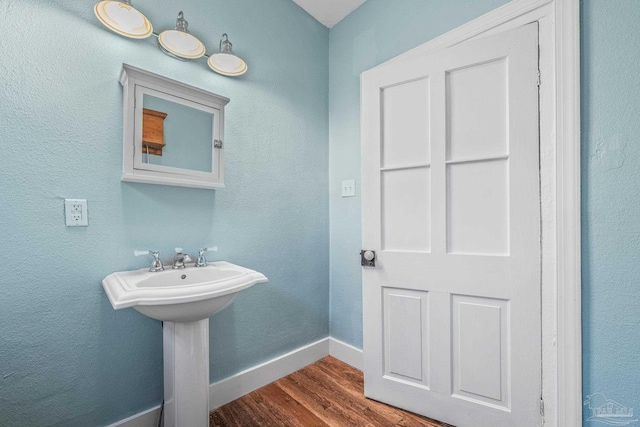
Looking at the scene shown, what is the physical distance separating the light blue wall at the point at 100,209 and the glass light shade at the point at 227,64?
0.05 m

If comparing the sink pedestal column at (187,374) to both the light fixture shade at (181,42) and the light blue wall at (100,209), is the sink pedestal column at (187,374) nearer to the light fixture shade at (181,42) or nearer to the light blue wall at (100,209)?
the light blue wall at (100,209)

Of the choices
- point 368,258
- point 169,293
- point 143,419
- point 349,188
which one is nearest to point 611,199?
point 368,258

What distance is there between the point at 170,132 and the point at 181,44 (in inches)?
17.1

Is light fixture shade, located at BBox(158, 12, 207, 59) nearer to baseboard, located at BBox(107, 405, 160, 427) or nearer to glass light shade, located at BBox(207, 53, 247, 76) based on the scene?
glass light shade, located at BBox(207, 53, 247, 76)

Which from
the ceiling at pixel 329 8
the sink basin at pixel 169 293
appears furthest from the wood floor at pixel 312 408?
the ceiling at pixel 329 8

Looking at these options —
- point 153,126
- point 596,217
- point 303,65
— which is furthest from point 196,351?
point 303,65

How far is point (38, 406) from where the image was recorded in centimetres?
108

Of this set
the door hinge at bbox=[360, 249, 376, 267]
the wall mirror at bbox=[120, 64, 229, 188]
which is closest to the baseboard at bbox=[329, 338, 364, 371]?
the door hinge at bbox=[360, 249, 376, 267]

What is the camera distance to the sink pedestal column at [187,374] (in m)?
1.12

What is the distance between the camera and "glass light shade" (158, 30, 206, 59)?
1.33 meters

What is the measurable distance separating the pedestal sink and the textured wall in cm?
94

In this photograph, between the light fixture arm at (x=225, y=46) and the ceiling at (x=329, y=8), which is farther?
the ceiling at (x=329, y=8)

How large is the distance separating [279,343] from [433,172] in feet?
4.68

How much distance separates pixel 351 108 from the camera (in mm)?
1999
